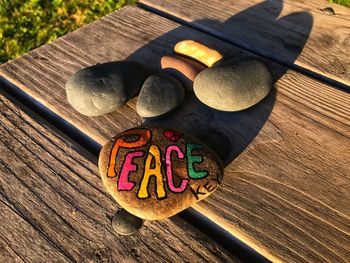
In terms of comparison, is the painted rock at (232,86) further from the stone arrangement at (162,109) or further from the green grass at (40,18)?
the green grass at (40,18)

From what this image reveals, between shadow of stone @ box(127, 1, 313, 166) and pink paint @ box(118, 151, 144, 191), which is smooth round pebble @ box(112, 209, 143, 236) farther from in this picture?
shadow of stone @ box(127, 1, 313, 166)

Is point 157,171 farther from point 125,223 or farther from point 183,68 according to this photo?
point 183,68

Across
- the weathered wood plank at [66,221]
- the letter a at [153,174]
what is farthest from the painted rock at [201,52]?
the weathered wood plank at [66,221]

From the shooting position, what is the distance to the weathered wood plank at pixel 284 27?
207cm

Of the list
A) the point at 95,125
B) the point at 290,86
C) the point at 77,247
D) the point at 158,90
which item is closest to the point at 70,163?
the point at 95,125

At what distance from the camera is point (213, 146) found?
5.54 feet

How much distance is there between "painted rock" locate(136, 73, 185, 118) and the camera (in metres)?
1.78

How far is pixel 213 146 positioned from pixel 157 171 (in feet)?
1.08

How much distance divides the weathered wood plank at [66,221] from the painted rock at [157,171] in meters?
0.10

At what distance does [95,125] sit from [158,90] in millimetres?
348

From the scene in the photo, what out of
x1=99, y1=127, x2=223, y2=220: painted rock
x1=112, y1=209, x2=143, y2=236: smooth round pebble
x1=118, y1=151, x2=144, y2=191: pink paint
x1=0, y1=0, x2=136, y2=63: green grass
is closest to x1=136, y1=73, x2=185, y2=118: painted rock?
x1=99, y1=127, x2=223, y2=220: painted rock

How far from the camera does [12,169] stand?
1689mm

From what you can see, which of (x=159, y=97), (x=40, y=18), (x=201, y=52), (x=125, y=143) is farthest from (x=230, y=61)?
(x=40, y=18)

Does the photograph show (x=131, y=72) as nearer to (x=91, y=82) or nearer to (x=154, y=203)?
(x=91, y=82)
